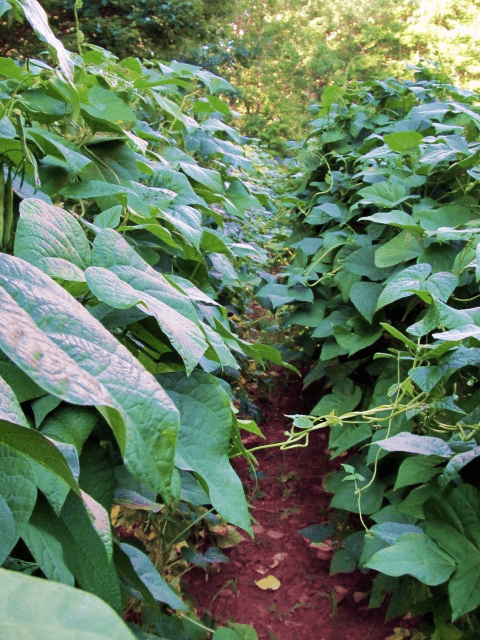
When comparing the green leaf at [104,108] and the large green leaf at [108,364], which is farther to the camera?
the green leaf at [104,108]

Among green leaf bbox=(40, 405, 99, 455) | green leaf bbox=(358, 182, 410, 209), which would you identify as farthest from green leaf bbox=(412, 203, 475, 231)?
green leaf bbox=(40, 405, 99, 455)

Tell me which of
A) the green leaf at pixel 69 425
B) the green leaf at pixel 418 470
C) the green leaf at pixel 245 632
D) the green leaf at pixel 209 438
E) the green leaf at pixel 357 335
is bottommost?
the green leaf at pixel 245 632

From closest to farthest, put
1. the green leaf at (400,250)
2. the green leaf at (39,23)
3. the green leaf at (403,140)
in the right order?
the green leaf at (39,23) < the green leaf at (400,250) < the green leaf at (403,140)

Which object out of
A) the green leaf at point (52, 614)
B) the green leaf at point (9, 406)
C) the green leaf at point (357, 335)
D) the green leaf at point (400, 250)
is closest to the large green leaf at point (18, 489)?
the green leaf at point (9, 406)

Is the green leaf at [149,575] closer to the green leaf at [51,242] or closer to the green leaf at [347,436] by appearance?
the green leaf at [51,242]

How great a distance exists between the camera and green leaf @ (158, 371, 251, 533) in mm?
616

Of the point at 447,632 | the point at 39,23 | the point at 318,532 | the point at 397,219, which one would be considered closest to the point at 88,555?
the point at 39,23

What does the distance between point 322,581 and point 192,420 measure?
5.71ft

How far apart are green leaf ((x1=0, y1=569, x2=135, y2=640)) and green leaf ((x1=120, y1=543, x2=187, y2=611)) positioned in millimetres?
706

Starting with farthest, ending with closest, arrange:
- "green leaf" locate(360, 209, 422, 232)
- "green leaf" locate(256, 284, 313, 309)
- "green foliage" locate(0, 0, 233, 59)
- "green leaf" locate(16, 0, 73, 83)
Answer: "green foliage" locate(0, 0, 233, 59), "green leaf" locate(256, 284, 313, 309), "green leaf" locate(360, 209, 422, 232), "green leaf" locate(16, 0, 73, 83)

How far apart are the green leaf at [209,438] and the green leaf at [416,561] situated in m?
0.64

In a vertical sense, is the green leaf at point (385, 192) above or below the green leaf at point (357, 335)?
above

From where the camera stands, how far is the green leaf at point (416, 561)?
1.13 meters

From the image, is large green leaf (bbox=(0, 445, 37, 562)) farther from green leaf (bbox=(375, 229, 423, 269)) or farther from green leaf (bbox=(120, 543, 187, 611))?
green leaf (bbox=(375, 229, 423, 269))
